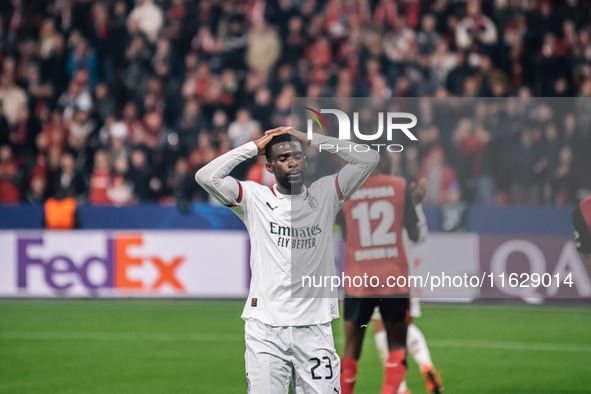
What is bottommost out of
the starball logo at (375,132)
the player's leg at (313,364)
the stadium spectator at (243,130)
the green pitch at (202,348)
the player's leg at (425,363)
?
the green pitch at (202,348)

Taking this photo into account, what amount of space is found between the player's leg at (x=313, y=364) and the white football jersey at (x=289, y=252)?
3.5 inches

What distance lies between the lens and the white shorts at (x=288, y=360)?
5.48m

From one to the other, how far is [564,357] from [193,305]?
5849 mm

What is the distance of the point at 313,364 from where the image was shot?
5520 mm

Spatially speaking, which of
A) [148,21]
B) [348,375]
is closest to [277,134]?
[348,375]

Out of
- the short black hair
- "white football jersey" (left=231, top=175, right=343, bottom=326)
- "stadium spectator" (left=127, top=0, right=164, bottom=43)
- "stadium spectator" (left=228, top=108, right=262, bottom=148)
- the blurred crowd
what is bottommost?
"white football jersey" (left=231, top=175, right=343, bottom=326)

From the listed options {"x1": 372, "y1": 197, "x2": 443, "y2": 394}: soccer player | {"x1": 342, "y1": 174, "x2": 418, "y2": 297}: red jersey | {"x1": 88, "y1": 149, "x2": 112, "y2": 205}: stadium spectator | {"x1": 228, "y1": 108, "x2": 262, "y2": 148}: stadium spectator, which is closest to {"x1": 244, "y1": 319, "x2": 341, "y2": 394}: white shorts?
{"x1": 342, "y1": 174, "x2": 418, "y2": 297}: red jersey

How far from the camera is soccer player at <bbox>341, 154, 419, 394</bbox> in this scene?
742 centimetres

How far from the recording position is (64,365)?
1006 centimetres

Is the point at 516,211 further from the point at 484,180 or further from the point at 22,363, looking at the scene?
the point at 22,363

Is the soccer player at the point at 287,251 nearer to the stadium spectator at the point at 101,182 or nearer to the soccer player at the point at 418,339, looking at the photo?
the soccer player at the point at 418,339

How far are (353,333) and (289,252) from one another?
2.01 meters

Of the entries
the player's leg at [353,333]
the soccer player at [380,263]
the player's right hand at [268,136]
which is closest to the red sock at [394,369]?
the soccer player at [380,263]

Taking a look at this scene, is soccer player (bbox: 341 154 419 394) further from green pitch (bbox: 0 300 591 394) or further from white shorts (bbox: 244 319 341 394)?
white shorts (bbox: 244 319 341 394)
